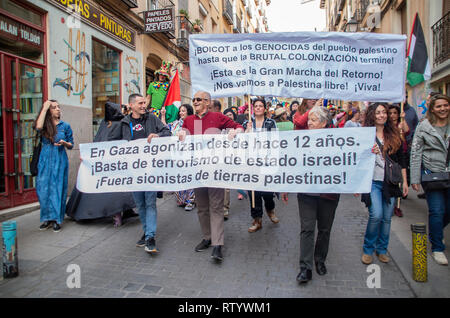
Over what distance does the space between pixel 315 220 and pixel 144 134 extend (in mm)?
2358

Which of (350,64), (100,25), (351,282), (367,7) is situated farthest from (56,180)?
(367,7)

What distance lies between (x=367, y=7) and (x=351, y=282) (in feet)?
57.0

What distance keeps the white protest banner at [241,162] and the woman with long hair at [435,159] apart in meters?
0.89

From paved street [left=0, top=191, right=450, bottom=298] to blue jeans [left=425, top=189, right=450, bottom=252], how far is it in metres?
0.23

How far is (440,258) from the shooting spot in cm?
358

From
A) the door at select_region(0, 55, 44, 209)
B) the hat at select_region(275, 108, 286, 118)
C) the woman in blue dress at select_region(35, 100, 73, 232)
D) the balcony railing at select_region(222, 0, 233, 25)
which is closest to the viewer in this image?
the woman in blue dress at select_region(35, 100, 73, 232)

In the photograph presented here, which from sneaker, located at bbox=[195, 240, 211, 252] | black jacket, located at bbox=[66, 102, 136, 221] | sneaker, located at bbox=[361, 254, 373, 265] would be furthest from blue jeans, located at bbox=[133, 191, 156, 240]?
sneaker, located at bbox=[361, 254, 373, 265]

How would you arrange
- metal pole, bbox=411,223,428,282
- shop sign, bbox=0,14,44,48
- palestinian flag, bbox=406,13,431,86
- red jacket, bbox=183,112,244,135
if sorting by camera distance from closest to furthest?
metal pole, bbox=411,223,428,282 → red jacket, bbox=183,112,244,135 → palestinian flag, bbox=406,13,431,86 → shop sign, bbox=0,14,44,48

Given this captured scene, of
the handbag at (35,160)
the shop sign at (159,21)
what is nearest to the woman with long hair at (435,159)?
the handbag at (35,160)

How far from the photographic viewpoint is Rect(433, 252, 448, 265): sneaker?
3.54 m

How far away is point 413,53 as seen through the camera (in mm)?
4676

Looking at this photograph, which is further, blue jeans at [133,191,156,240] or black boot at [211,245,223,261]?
blue jeans at [133,191,156,240]

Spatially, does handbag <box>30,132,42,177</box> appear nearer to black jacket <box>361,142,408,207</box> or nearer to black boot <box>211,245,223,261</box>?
black boot <box>211,245,223,261</box>

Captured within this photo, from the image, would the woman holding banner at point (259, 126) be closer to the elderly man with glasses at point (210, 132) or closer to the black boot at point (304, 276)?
the elderly man with glasses at point (210, 132)
